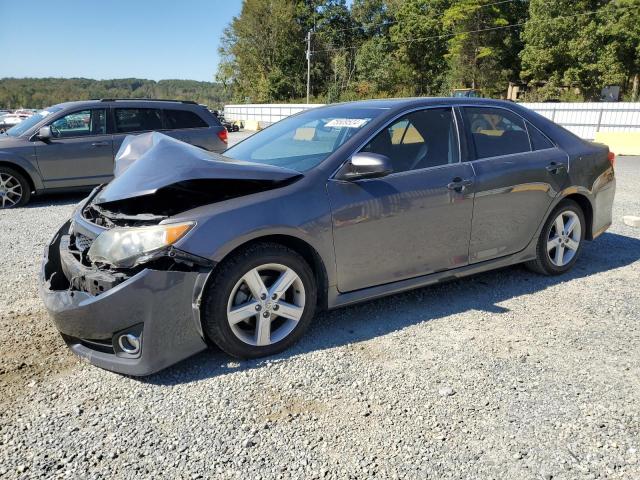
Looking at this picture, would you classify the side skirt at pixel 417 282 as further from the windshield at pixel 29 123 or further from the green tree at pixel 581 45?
the green tree at pixel 581 45

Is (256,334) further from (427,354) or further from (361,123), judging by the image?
(361,123)

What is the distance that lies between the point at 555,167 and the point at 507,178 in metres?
0.65

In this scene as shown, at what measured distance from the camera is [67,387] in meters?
2.82

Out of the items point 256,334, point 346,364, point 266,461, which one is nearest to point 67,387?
point 256,334

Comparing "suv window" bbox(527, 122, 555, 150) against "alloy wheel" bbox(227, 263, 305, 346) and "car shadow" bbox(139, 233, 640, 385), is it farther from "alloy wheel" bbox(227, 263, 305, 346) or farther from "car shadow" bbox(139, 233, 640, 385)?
"alloy wheel" bbox(227, 263, 305, 346)

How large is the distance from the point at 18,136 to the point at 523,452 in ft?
28.1

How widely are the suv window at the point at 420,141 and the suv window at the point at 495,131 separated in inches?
8.4

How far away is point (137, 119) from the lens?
28.8 ft

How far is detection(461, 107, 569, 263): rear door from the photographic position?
156 inches

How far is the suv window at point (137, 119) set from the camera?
28.3ft

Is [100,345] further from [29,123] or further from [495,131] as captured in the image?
[29,123]

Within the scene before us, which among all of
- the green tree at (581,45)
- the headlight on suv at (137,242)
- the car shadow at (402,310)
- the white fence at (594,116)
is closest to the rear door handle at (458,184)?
the car shadow at (402,310)

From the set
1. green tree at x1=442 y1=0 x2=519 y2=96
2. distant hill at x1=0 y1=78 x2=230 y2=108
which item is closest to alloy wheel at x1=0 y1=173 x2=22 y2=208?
green tree at x1=442 y1=0 x2=519 y2=96

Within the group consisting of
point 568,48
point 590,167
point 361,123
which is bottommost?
point 590,167
